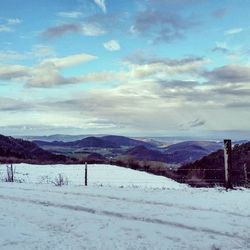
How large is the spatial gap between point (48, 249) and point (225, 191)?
14.0 metres

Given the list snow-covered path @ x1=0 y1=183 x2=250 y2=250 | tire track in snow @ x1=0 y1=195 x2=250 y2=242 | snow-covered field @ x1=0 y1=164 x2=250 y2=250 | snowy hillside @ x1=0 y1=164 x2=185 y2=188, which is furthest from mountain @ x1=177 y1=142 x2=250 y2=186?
tire track in snow @ x1=0 y1=195 x2=250 y2=242

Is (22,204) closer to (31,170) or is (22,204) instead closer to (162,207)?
(162,207)

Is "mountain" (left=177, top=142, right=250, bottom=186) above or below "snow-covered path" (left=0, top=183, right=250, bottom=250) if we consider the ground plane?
above

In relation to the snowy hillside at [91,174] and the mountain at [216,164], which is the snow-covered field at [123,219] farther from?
the mountain at [216,164]

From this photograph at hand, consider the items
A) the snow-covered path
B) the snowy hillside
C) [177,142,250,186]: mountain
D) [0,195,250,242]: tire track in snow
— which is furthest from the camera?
[177,142,250,186]: mountain

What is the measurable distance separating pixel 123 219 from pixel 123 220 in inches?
7.1

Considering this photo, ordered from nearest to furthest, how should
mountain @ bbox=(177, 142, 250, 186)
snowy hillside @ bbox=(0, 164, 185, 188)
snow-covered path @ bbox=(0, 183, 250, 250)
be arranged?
1. snow-covered path @ bbox=(0, 183, 250, 250)
2. snowy hillside @ bbox=(0, 164, 185, 188)
3. mountain @ bbox=(177, 142, 250, 186)

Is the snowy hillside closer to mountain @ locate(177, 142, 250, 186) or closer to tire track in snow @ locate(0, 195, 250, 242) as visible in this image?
mountain @ locate(177, 142, 250, 186)

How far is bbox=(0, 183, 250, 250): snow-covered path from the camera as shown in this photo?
1139 centimetres

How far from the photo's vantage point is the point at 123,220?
14.4 m

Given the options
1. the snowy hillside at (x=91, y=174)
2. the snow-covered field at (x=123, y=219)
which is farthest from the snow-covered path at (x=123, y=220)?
the snowy hillside at (x=91, y=174)

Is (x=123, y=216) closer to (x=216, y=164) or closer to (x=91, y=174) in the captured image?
(x=91, y=174)

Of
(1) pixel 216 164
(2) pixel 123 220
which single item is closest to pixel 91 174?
(1) pixel 216 164

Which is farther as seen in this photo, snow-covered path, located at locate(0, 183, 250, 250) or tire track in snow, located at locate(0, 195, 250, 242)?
tire track in snow, located at locate(0, 195, 250, 242)
